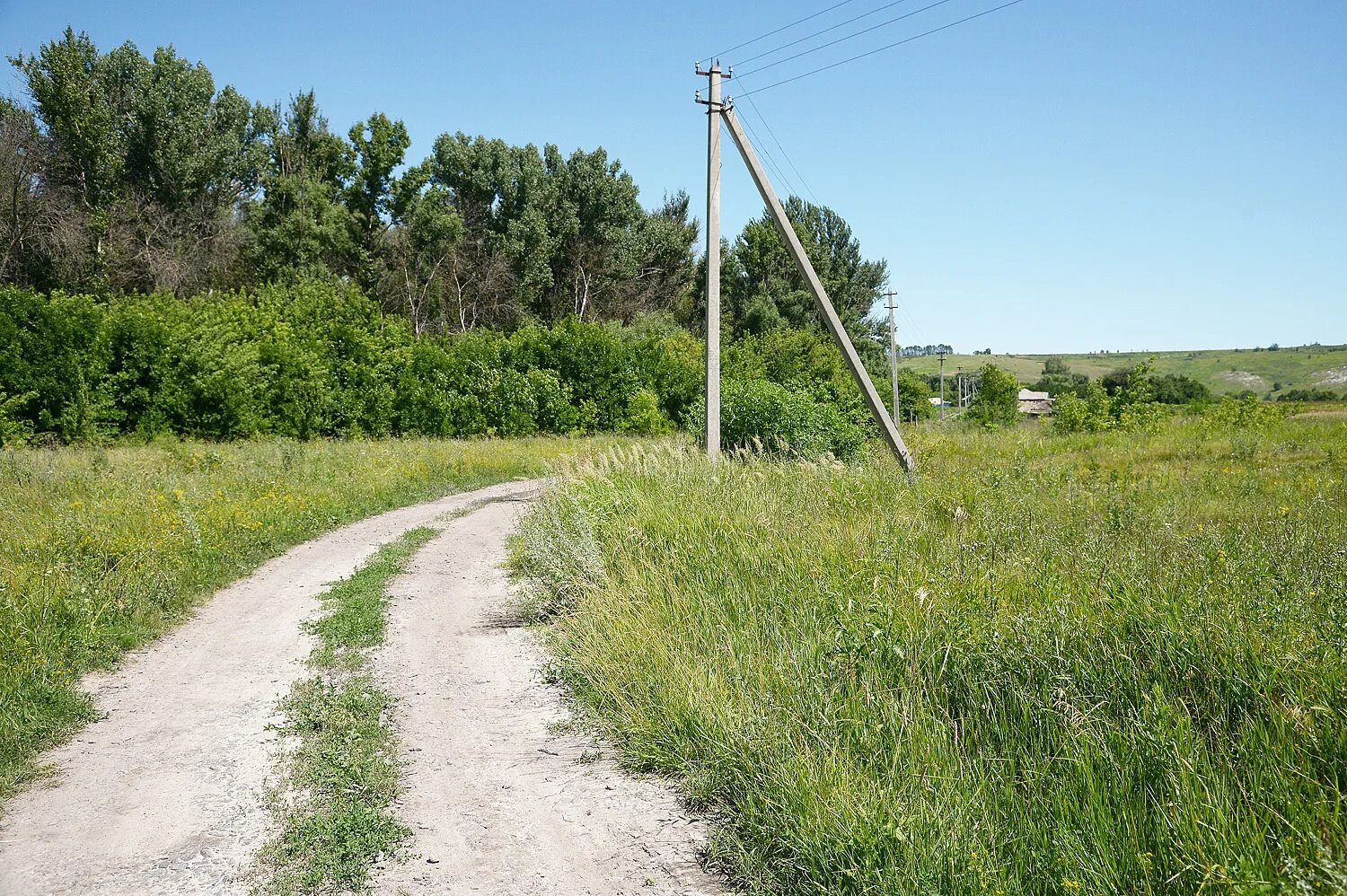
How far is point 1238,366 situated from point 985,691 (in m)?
112

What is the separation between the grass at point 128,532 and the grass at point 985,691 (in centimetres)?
362

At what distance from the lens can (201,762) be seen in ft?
16.3

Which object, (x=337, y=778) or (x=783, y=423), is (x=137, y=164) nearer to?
(x=783, y=423)

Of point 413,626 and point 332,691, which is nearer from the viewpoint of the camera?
point 332,691

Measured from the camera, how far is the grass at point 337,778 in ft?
12.5

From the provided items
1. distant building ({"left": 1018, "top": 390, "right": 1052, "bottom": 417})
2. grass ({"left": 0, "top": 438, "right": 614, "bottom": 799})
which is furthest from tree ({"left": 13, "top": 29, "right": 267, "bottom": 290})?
distant building ({"left": 1018, "top": 390, "right": 1052, "bottom": 417})

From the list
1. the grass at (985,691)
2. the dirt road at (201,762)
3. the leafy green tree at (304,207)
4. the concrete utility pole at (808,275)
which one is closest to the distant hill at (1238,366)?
the concrete utility pole at (808,275)

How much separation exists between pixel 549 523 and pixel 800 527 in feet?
12.5

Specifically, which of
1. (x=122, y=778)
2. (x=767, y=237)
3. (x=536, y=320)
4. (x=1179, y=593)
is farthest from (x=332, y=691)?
(x=767, y=237)

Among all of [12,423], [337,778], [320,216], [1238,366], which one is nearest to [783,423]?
[337,778]

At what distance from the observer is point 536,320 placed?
5119 cm

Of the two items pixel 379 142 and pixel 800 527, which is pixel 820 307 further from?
pixel 379 142

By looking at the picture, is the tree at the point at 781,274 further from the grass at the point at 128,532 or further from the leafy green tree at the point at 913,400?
the grass at the point at 128,532

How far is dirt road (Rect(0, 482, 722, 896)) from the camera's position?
387 centimetres
